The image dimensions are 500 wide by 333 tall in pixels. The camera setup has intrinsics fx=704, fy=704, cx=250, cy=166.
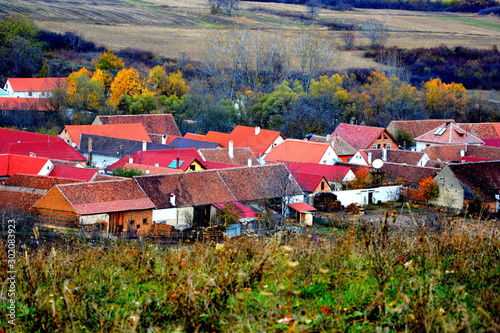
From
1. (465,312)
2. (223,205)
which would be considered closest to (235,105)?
(223,205)

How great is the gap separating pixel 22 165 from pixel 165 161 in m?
5.84

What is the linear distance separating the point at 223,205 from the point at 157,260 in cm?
1594

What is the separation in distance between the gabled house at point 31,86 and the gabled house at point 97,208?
108ft

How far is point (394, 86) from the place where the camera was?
55.1 metres

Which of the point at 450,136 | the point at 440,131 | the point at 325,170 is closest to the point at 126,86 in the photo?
the point at 440,131

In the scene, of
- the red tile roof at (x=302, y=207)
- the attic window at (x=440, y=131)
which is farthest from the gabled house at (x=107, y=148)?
the attic window at (x=440, y=131)

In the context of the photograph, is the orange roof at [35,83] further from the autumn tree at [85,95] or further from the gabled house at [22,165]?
the gabled house at [22,165]

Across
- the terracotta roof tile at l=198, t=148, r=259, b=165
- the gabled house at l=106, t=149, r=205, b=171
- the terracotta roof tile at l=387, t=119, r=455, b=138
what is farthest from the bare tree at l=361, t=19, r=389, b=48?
the gabled house at l=106, t=149, r=205, b=171

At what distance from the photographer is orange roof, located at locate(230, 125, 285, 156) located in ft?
131

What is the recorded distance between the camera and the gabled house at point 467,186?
28453 mm

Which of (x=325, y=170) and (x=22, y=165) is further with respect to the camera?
(x=325, y=170)

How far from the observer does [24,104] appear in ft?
160

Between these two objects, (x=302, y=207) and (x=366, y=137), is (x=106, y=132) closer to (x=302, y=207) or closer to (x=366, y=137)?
(x=366, y=137)

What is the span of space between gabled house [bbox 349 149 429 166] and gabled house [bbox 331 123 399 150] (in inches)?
155
